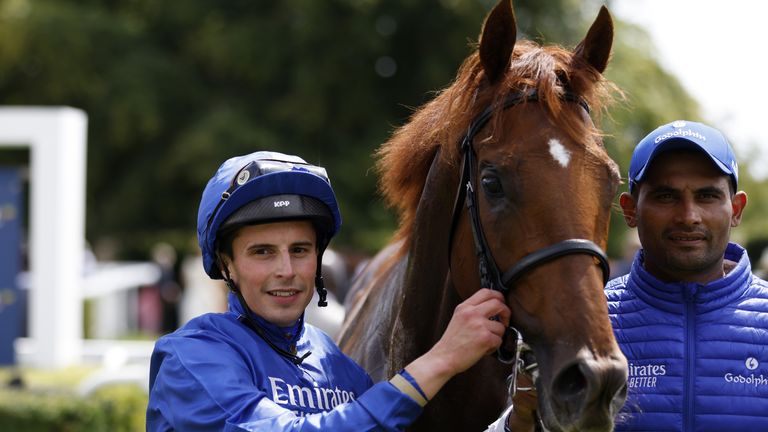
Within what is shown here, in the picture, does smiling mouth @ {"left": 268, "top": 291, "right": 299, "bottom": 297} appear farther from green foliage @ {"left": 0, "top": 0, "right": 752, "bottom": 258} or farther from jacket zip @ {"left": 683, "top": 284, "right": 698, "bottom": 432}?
green foliage @ {"left": 0, "top": 0, "right": 752, "bottom": 258}

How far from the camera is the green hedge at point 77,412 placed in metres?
7.14

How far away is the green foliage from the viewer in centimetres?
1539

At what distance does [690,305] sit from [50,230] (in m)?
8.50

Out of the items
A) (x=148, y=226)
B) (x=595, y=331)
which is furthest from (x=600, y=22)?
(x=148, y=226)

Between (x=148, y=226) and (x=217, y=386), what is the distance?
15847 mm

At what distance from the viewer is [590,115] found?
8.20 feet

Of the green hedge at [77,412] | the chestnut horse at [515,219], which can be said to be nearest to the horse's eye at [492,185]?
the chestnut horse at [515,219]

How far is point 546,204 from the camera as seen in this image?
2.22m

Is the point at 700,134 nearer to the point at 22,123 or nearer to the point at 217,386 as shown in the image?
the point at 217,386

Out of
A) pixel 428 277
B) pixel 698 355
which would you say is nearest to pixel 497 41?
pixel 428 277

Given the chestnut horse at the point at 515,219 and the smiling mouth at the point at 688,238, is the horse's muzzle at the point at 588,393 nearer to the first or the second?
the chestnut horse at the point at 515,219

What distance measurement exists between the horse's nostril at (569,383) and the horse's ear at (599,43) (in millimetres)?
909

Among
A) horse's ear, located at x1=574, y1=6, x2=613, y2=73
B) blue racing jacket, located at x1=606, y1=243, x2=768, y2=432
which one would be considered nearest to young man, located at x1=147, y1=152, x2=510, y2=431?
blue racing jacket, located at x1=606, y1=243, x2=768, y2=432

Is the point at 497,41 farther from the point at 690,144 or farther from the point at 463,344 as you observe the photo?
the point at 463,344
